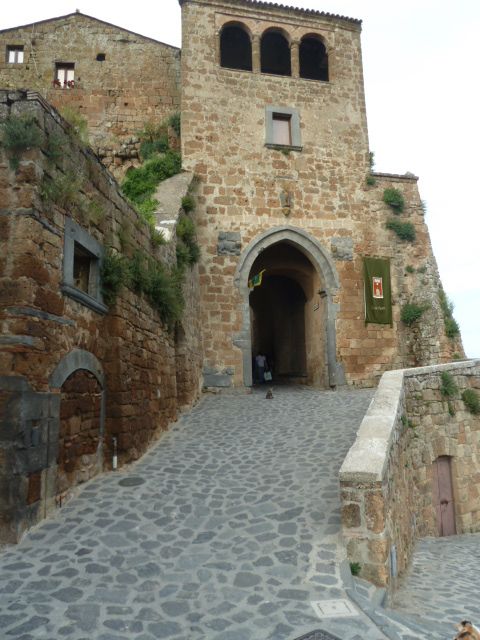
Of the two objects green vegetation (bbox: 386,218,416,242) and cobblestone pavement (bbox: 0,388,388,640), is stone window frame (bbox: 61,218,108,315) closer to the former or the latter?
cobblestone pavement (bbox: 0,388,388,640)

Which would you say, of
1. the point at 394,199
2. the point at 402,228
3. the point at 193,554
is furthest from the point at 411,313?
the point at 193,554

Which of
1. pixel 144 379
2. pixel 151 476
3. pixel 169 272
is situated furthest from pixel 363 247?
pixel 151 476

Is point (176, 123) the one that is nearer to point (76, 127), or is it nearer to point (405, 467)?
point (76, 127)

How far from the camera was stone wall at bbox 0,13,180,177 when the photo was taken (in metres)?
14.4

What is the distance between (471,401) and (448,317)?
4748 mm

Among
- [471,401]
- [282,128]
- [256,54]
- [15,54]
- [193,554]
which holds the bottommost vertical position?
[193,554]

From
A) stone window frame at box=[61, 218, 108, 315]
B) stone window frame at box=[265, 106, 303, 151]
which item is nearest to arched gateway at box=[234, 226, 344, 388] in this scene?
stone window frame at box=[265, 106, 303, 151]

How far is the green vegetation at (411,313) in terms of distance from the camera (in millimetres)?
13234

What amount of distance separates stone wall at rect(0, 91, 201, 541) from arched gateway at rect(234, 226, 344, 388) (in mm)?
5429

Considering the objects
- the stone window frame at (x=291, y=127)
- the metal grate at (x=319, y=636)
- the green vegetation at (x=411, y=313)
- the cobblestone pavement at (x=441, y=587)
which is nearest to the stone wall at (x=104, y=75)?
Answer: the stone window frame at (x=291, y=127)

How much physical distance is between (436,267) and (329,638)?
12551 mm

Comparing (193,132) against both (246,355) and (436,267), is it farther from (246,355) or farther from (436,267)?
(436,267)

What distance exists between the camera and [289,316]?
18484 mm

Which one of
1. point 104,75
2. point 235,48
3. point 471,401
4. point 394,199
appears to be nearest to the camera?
point 471,401
